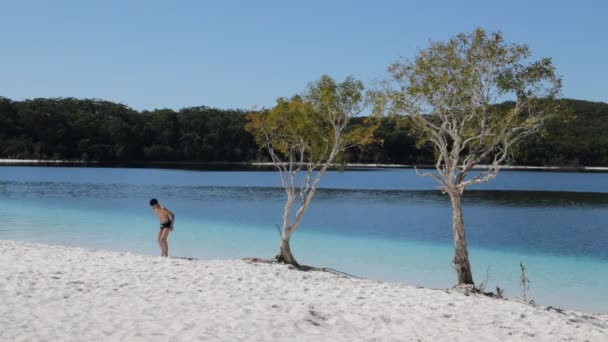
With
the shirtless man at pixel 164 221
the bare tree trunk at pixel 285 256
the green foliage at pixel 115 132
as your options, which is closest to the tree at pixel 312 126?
the bare tree trunk at pixel 285 256

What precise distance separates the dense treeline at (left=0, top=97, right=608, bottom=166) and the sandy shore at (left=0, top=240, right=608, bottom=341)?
4219 inches

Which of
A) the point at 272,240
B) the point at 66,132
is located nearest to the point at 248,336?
the point at 272,240

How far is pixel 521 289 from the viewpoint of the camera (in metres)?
17.2

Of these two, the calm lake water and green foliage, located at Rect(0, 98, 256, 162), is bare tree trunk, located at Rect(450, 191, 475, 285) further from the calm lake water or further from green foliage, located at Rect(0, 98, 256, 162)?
green foliage, located at Rect(0, 98, 256, 162)

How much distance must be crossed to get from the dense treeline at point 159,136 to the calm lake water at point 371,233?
256ft

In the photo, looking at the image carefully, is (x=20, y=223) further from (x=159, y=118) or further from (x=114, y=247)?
(x=159, y=118)

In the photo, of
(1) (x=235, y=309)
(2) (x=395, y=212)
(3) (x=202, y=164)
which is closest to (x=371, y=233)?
(2) (x=395, y=212)

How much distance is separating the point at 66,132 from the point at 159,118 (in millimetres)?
20577

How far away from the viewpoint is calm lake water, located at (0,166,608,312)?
19453 mm

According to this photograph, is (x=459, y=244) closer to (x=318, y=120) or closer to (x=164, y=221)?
(x=318, y=120)

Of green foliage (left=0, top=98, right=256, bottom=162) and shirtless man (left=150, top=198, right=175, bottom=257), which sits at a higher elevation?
green foliage (left=0, top=98, right=256, bottom=162)

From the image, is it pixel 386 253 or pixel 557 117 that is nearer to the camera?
pixel 557 117

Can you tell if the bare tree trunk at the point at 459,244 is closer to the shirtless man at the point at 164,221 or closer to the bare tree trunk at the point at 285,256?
the bare tree trunk at the point at 285,256

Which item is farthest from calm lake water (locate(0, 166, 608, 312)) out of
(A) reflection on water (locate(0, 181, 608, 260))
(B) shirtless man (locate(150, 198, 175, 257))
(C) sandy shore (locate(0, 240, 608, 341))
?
(C) sandy shore (locate(0, 240, 608, 341))
